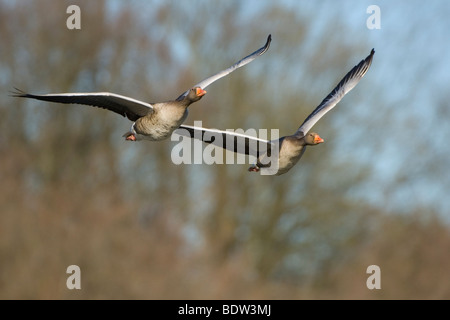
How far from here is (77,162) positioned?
101 feet

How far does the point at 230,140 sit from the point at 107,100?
1248 mm

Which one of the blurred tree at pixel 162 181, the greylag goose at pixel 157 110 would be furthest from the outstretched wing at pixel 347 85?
the blurred tree at pixel 162 181

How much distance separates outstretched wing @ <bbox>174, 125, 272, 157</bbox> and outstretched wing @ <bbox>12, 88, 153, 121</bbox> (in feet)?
1.41

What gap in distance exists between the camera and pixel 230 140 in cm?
793

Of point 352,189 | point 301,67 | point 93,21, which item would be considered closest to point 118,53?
point 93,21

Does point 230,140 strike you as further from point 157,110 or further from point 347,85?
point 347,85

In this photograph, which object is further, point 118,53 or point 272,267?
point 272,267

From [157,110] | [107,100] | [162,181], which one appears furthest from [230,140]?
[162,181]

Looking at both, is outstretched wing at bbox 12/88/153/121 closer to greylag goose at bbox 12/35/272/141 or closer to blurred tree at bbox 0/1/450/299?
greylag goose at bbox 12/35/272/141

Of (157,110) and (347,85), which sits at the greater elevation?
(347,85)

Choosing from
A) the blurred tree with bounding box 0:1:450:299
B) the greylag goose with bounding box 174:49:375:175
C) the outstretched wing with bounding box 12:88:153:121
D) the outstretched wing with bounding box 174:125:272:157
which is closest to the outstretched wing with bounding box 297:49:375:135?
the greylag goose with bounding box 174:49:375:175

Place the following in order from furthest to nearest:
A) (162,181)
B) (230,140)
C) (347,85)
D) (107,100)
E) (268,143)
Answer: (162,181), (347,85), (230,140), (268,143), (107,100)
